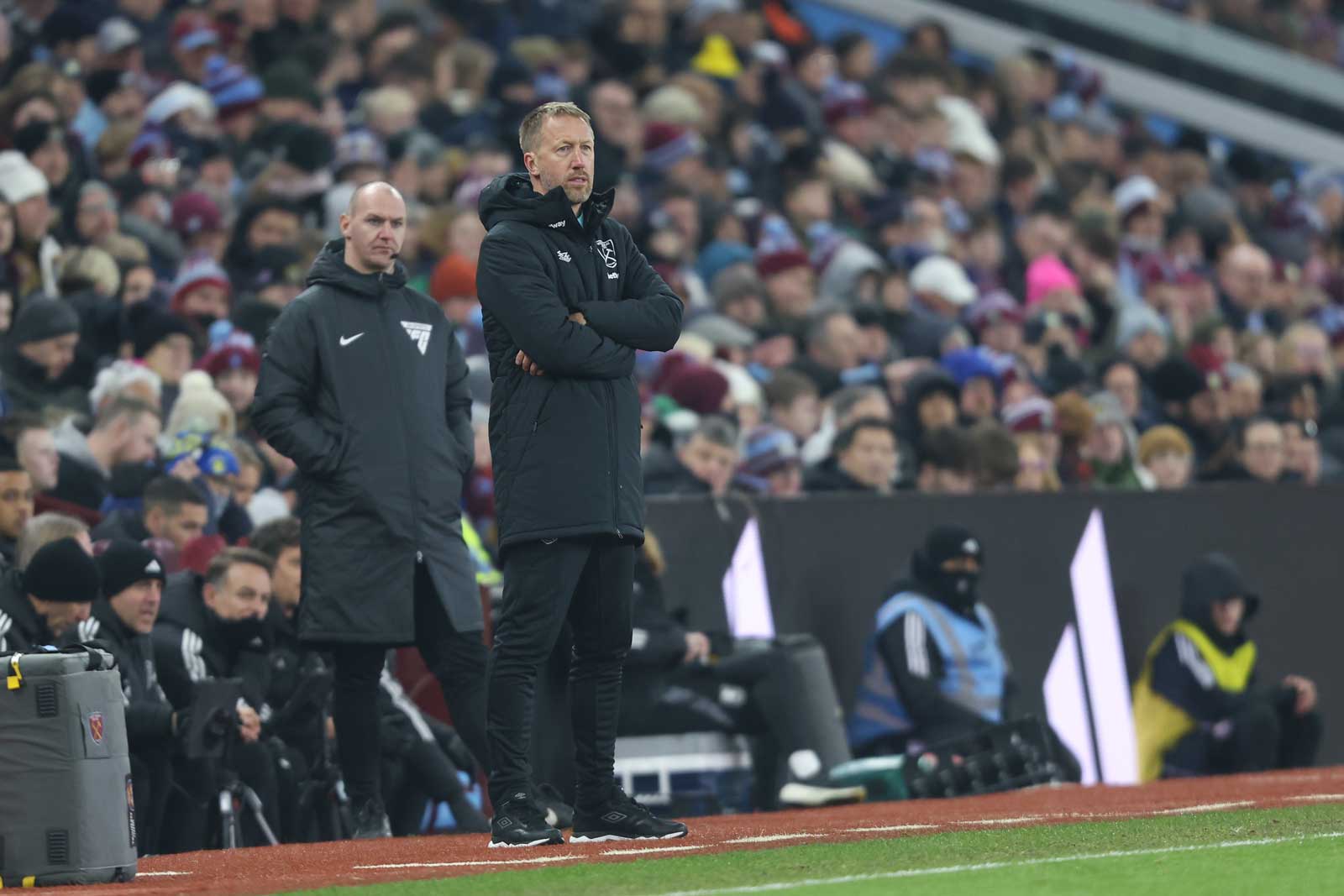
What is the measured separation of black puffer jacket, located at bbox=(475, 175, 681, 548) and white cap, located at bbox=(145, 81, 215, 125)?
7.61 m

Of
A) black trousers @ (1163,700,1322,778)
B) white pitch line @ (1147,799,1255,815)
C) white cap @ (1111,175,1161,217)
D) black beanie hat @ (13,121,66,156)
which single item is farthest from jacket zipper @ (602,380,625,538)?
white cap @ (1111,175,1161,217)

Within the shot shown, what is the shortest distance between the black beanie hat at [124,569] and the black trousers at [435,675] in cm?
82

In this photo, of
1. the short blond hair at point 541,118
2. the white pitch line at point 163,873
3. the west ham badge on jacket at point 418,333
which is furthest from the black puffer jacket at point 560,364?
the white pitch line at point 163,873

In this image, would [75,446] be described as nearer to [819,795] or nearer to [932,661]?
[819,795]

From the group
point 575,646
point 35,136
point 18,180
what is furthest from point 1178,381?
point 575,646

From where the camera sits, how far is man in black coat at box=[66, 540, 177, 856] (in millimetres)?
9086

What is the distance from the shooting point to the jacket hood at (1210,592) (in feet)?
43.3

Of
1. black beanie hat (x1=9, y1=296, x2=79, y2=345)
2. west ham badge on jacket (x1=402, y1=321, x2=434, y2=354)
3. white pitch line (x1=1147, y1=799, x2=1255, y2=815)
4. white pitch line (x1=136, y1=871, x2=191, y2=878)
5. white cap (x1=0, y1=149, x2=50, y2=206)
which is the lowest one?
white pitch line (x1=1147, y1=799, x2=1255, y2=815)

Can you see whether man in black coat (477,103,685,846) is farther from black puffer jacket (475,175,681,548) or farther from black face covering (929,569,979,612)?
black face covering (929,569,979,612)

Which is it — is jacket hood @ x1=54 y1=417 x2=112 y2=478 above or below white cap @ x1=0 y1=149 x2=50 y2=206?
below

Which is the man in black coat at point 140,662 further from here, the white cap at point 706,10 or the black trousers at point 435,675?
the white cap at point 706,10

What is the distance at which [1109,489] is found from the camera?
45.0 feet

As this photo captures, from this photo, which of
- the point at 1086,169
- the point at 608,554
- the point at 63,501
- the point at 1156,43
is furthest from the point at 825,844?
the point at 1156,43

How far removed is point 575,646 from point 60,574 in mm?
2008
